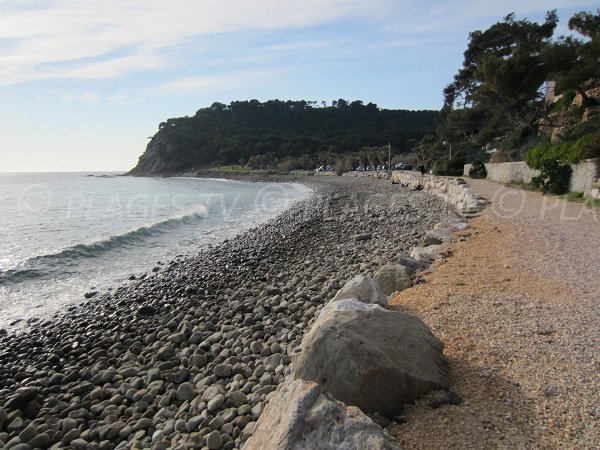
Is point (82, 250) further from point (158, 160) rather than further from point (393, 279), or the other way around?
point (158, 160)

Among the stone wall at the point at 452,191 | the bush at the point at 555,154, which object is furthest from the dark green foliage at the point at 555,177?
the stone wall at the point at 452,191

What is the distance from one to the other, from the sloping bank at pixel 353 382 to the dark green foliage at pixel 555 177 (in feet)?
48.1

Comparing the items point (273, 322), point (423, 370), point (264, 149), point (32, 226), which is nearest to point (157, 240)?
point (32, 226)

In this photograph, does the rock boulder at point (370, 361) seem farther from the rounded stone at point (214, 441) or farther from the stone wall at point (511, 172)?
the stone wall at point (511, 172)

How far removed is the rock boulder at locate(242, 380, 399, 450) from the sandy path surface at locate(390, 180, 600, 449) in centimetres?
56

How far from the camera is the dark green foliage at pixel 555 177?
51.6ft

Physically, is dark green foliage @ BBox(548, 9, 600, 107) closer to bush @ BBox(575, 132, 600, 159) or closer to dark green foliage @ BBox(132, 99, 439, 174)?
bush @ BBox(575, 132, 600, 159)

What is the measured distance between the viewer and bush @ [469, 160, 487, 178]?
95.8 ft

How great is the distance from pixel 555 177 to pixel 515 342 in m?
14.3

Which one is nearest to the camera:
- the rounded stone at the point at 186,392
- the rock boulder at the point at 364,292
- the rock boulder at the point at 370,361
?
the rock boulder at the point at 370,361

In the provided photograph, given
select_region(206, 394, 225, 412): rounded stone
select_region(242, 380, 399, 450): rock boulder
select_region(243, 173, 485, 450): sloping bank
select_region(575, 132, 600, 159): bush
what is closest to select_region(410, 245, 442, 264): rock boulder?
select_region(243, 173, 485, 450): sloping bank

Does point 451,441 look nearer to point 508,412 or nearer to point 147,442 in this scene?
point 508,412

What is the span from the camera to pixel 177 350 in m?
6.34

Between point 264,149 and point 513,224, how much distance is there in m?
118
